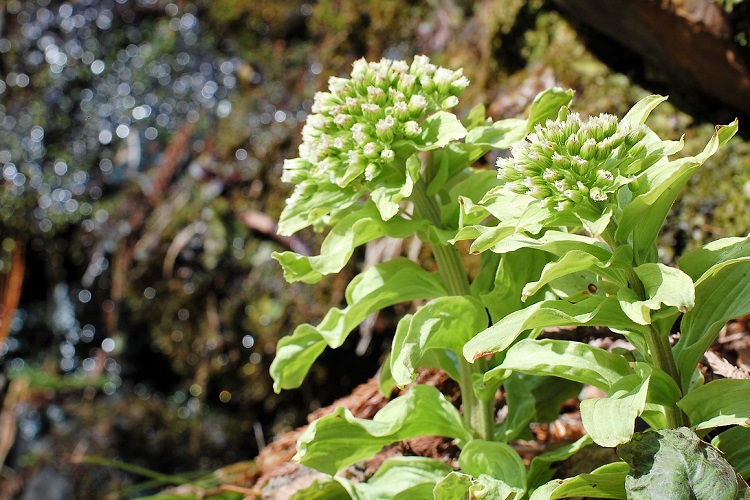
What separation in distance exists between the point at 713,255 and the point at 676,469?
19.0 inches

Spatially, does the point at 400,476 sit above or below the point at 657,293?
below

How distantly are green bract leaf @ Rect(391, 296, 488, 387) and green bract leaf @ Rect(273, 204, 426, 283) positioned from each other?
0.22 m

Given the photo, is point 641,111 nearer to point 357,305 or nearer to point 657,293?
point 657,293

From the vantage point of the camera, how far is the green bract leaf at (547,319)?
156 cm

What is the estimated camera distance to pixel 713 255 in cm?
165

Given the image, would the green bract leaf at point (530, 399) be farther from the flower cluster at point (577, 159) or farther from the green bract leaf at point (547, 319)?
the flower cluster at point (577, 159)

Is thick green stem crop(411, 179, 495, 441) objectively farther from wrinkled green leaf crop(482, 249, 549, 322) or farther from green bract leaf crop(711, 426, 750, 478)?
green bract leaf crop(711, 426, 750, 478)

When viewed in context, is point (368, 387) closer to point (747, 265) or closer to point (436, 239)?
point (436, 239)

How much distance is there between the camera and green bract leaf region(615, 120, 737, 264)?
1.52 metres

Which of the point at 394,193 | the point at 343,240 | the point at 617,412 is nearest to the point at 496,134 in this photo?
the point at 394,193

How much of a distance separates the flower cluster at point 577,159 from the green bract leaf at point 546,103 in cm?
35

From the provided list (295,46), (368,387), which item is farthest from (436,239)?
(295,46)

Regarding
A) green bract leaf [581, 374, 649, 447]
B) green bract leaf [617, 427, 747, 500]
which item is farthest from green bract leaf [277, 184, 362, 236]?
green bract leaf [617, 427, 747, 500]

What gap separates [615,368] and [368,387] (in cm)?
116
